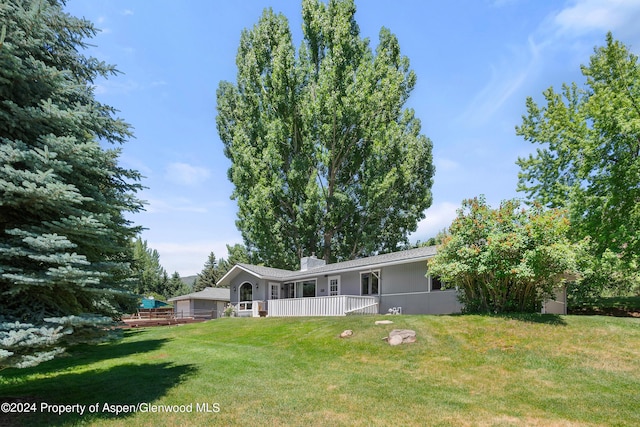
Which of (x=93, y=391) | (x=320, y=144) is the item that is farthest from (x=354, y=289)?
(x=93, y=391)

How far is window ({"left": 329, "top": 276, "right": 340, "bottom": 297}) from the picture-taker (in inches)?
899

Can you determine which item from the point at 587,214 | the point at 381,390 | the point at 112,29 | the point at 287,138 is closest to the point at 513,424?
the point at 381,390

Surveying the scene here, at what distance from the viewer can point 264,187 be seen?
28.0 m

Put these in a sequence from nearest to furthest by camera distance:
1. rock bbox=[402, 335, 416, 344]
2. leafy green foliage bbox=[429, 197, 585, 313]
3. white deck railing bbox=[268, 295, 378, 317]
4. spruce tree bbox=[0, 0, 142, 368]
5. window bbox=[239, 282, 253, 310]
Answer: spruce tree bbox=[0, 0, 142, 368] → rock bbox=[402, 335, 416, 344] → leafy green foliage bbox=[429, 197, 585, 313] → white deck railing bbox=[268, 295, 378, 317] → window bbox=[239, 282, 253, 310]

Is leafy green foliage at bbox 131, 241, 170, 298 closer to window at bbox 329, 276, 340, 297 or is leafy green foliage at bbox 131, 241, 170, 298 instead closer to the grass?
window at bbox 329, 276, 340, 297

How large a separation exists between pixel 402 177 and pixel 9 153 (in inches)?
1040

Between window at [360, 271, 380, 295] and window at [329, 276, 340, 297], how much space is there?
73.8 inches

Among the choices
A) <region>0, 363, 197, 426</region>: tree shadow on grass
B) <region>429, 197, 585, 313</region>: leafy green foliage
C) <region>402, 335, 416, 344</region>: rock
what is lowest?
<region>0, 363, 197, 426</region>: tree shadow on grass

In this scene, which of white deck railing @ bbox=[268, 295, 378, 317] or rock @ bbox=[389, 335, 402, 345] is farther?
white deck railing @ bbox=[268, 295, 378, 317]

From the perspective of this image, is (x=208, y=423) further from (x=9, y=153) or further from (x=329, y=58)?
(x=329, y=58)

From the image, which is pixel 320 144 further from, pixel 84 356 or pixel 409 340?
pixel 84 356

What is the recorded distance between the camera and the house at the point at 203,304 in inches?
1688

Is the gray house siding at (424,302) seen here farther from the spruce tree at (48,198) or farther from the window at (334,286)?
the spruce tree at (48,198)

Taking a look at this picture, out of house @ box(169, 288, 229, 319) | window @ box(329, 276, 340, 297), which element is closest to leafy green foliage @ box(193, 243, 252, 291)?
house @ box(169, 288, 229, 319)
